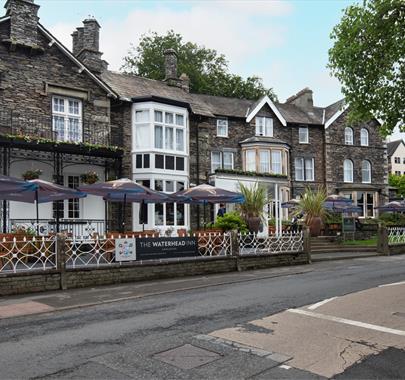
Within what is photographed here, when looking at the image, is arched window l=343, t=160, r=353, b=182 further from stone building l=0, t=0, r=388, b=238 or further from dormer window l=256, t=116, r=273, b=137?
dormer window l=256, t=116, r=273, b=137

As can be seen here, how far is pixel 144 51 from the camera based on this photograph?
47.2 m

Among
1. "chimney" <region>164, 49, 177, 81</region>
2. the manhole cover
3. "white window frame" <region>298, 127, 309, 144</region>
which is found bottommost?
the manhole cover

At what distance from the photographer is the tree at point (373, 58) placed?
11852mm

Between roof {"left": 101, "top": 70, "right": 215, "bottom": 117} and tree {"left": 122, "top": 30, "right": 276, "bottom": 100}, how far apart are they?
58.5 feet

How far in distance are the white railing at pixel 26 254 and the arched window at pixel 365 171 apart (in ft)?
107

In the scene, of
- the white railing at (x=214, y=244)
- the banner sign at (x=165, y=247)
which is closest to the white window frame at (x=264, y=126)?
the white railing at (x=214, y=244)

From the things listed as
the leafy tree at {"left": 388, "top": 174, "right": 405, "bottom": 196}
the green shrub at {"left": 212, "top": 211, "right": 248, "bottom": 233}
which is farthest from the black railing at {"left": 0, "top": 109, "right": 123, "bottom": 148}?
the leafy tree at {"left": 388, "top": 174, "right": 405, "bottom": 196}

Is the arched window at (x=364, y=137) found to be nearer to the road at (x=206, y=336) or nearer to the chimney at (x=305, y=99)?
the chimney at (x=305, y=99)

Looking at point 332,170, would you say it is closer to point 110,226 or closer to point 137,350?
point 110,226

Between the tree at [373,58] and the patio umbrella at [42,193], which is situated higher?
the tree at [373,58]

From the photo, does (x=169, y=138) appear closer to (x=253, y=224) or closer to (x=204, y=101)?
(x=253, y=224)

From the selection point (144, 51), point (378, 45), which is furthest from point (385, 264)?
point (144, 51)

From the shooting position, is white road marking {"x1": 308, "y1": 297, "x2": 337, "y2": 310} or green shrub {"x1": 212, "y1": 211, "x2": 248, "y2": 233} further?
green shrub {"x1": 212, "y1": 211, "x2": 248, "y2": 233}

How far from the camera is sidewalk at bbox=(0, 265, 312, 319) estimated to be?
990 centimetres
